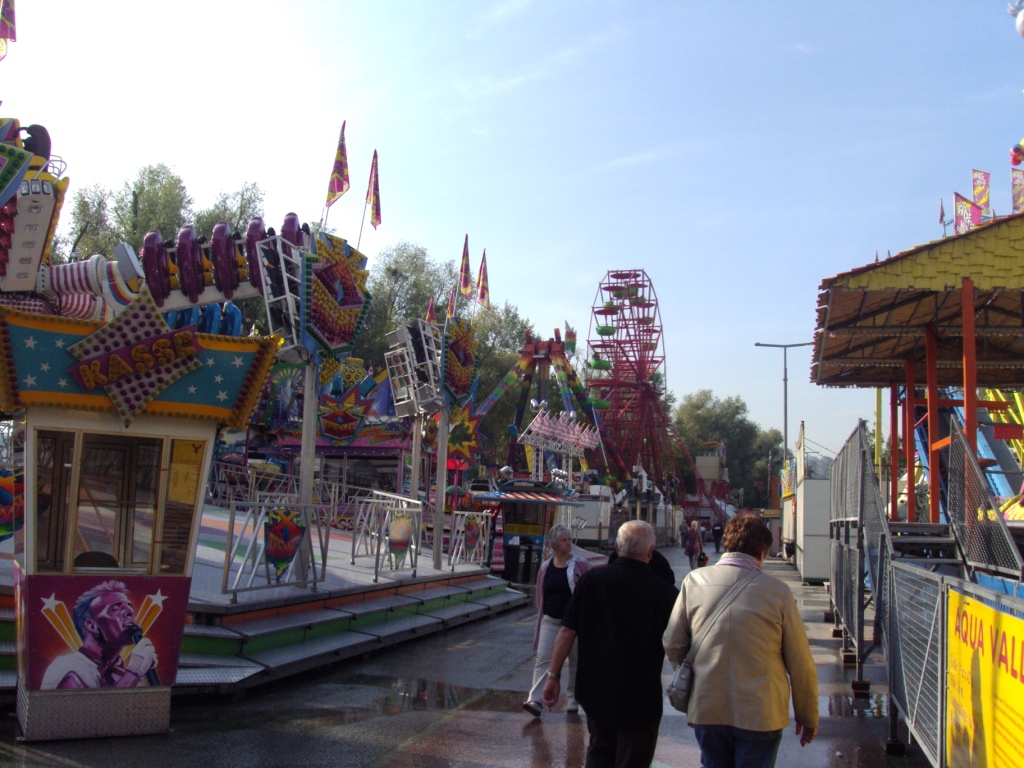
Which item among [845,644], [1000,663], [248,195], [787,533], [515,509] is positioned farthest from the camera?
[248,195]

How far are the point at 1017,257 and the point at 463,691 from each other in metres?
7.67

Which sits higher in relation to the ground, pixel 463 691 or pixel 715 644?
pixel 715 644

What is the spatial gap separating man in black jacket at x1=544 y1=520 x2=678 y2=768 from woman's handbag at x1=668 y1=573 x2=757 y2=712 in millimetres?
293

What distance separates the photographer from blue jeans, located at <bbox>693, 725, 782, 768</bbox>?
3967 mm

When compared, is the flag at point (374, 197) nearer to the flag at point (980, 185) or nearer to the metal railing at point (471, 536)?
the metal railing at point (471, 536)

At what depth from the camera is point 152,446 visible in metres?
7.14

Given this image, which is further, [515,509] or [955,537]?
[515,509]

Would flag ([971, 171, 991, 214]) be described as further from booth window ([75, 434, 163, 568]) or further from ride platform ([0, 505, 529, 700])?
booth window ([75, 434, 163, 568])

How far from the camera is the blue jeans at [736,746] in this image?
156 inches

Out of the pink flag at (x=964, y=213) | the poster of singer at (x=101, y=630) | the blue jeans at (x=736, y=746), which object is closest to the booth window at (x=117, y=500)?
the poster of singer at (x=101, y=630)

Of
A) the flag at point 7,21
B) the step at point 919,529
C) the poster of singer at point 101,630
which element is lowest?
the poster of singer at point 101,630

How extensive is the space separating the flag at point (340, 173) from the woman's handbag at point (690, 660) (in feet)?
63.9

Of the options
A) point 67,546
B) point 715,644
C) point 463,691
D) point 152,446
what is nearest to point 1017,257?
point 463,691

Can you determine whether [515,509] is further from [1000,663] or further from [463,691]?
[1000,663]
